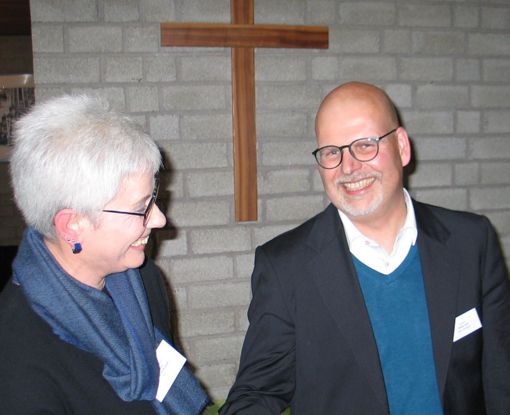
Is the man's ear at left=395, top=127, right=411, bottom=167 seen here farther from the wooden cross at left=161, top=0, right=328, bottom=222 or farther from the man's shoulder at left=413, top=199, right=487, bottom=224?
the wooden cross at left=161, top=0, right=328, bottom=222

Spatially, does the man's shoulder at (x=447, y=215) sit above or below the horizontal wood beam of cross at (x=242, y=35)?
below

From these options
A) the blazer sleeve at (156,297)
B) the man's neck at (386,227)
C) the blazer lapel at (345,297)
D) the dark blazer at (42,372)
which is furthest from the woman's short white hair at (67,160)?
the man's neck at (386,227)

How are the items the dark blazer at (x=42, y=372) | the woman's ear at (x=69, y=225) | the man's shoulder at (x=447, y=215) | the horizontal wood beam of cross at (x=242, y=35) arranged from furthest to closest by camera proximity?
1. the horizontal wood beam of cross at (x=242, y=35)
2. the man's shoulder at (x=447, y=215)
3. the woman's ear at (x=69, y=225)
4. the dark blazer at (x=42, y=372)

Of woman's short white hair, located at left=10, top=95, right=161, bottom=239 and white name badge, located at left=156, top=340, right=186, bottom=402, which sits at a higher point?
woman's short white hair, located at left=10, top=95, right=161, bottom=239

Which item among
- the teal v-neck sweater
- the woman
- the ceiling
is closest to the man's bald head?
the teal v-neck sweater

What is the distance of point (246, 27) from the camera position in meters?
2.50

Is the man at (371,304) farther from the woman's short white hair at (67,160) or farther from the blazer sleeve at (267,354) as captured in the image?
the woman's short white hair at (67,160)

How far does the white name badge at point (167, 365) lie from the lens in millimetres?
1387

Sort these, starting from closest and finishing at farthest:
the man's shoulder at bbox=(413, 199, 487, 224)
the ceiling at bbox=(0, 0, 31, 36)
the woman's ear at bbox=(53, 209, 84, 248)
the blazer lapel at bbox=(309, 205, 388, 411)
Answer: the woman's ear at bbox=(53, 209, 84, 248) → the blazer lapel at bbox=(309, 205, 388, 411) → the man's shoulder at bbox=(413, 199, 487, 224) → the ceiling at bbox=(0, 0, 31, 36)

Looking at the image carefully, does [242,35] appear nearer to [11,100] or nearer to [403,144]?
[403,144]

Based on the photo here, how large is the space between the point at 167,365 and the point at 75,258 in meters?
0.48

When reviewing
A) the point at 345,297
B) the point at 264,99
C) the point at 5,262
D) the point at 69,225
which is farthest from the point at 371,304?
the point at 5,262

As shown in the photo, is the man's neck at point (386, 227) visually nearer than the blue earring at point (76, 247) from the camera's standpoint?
No

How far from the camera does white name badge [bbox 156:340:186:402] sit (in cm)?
139
